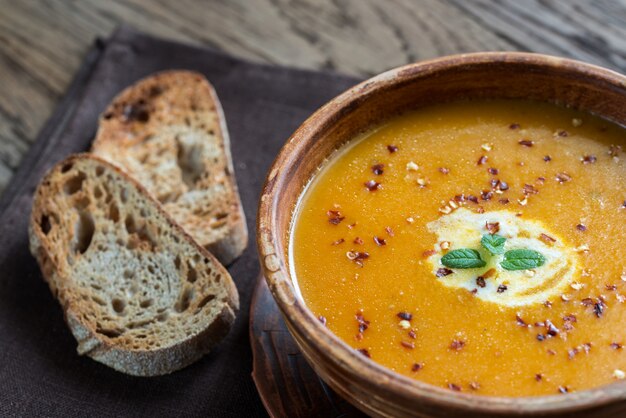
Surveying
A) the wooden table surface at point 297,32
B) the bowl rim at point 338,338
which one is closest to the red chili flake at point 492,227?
the bowl rim at point 338,338

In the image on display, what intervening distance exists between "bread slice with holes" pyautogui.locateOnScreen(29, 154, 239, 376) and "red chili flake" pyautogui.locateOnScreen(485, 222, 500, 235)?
2.26 ft

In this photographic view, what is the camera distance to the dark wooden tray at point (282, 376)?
1.91 meters

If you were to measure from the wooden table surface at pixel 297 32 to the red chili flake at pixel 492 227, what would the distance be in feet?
3.72

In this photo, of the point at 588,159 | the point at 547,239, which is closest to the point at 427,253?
the point at 547,239

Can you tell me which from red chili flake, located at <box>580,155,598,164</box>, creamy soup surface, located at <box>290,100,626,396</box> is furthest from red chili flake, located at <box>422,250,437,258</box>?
red chili flake, located at <box>580,155,598,164</box>

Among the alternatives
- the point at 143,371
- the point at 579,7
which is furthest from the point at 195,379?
the point at 579,7

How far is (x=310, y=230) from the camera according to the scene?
1972 mm

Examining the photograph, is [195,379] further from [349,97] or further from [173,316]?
[349,97]

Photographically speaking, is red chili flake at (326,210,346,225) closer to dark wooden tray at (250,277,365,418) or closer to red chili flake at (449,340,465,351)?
dark wooden tray at (250,277,365,418)

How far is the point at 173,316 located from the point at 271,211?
1.76ft

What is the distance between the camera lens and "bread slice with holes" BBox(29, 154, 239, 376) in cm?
215

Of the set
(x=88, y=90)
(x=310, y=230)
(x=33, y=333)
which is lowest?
(x=33, y=333)

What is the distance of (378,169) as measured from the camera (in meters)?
2.08

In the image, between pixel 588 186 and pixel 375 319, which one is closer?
pixel 375 319
